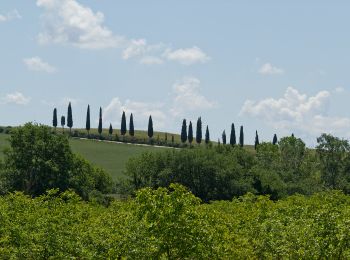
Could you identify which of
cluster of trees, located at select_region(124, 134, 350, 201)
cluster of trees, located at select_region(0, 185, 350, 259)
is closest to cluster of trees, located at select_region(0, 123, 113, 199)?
cluster of trees, located at select_region(124, 134, 350, 201)

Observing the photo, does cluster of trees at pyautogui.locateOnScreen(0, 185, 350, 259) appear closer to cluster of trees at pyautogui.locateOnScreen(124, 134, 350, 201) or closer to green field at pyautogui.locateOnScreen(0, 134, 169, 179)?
cluster of trees at pyautogui.locateOnScreen(124, 134, 350, 201)

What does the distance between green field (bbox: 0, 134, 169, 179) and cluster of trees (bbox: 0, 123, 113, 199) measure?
161 feet

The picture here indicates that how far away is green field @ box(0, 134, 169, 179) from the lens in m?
165

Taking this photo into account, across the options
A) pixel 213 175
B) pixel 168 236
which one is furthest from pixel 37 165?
pixel 168 236

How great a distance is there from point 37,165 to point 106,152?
82.2m

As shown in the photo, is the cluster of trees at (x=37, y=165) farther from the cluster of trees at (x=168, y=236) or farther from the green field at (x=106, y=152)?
the cluster of trees at (x=168, y=236)

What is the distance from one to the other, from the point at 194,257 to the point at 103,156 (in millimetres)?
142835

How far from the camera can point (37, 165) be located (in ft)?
330

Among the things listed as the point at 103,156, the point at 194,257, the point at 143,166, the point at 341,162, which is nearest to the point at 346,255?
the point at 194,257

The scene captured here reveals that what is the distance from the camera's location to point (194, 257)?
35156mm

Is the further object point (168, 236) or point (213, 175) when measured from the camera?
point (213, 175)

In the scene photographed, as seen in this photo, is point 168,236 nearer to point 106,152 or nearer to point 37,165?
point 37,165

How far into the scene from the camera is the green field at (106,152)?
16512 centimetres

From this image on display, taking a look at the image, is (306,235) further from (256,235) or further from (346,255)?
(256,235)
